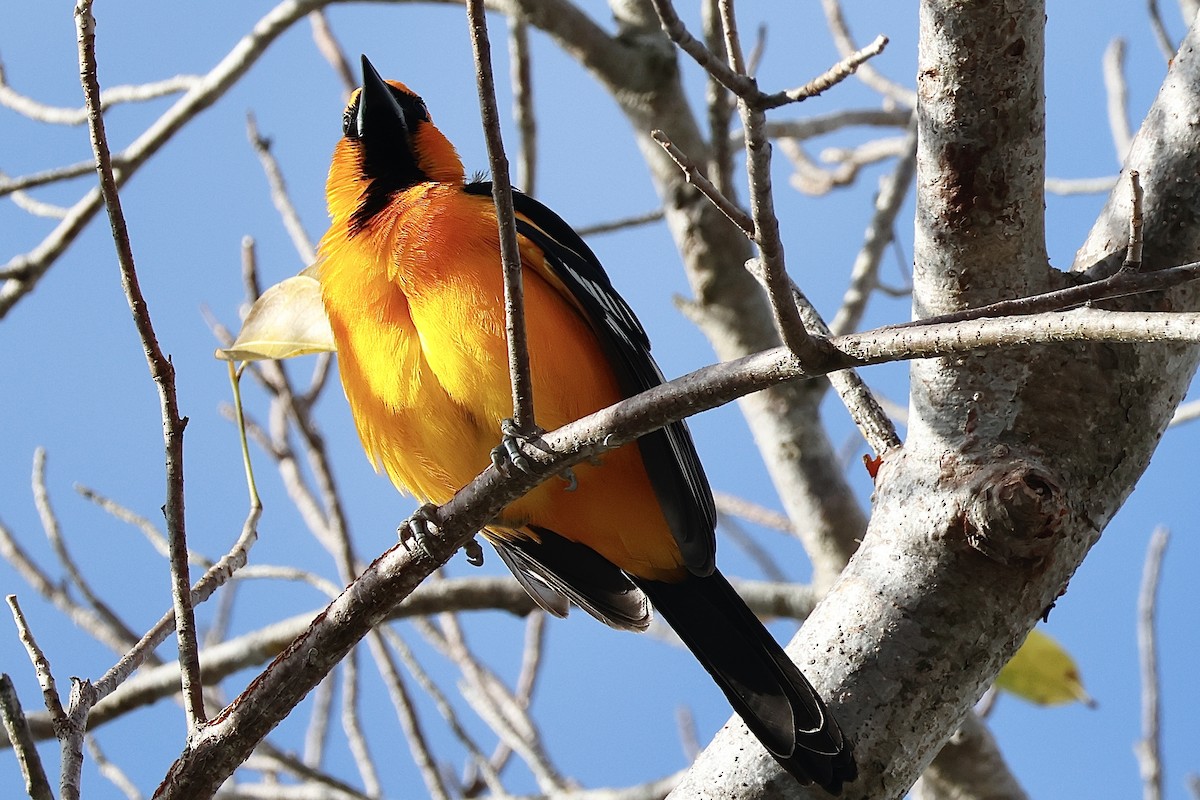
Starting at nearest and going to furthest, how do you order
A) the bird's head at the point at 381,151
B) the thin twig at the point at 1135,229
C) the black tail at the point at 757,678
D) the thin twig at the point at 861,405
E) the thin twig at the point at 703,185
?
1. the thin twig at the point at 703,185
2. the thin twig at the point at 1135,229
3. the black tail at the point at 757,678
4. the thin twig at the point at 861,405
5. the bird's head at the point at 381,151

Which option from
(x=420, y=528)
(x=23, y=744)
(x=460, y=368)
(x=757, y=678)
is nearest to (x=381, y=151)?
(x=460, y=368)

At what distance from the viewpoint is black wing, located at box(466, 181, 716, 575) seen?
343cm

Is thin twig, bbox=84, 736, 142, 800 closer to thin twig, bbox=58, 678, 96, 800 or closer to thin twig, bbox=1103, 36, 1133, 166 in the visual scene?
thin twig, bbox=58, 678, 96, 800

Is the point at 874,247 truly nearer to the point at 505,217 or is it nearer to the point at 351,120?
the point at 351,120

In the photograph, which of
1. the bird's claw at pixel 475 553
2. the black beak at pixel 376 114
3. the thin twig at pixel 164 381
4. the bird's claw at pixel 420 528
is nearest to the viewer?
the thin twig at pixel 164 381

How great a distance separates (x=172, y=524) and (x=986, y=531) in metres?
1.63

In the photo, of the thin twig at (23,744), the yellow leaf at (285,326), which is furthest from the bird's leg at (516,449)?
the yellow leaf at (285,326)

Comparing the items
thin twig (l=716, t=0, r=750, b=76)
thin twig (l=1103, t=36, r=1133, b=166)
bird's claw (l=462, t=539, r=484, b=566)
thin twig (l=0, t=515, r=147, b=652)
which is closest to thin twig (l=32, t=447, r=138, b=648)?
thin twig (l=0, t=515, r=147, b=652)

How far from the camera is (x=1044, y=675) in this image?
405 centimetres

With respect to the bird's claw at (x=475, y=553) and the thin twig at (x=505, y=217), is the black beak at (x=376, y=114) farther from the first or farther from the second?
the thin twig at (x=505, y=217)

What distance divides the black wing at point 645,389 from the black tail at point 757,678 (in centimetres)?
12

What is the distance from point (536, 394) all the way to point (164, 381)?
1.28 m

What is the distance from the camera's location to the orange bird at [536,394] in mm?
3342

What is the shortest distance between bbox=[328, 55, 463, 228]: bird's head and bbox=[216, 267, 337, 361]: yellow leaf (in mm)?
661
